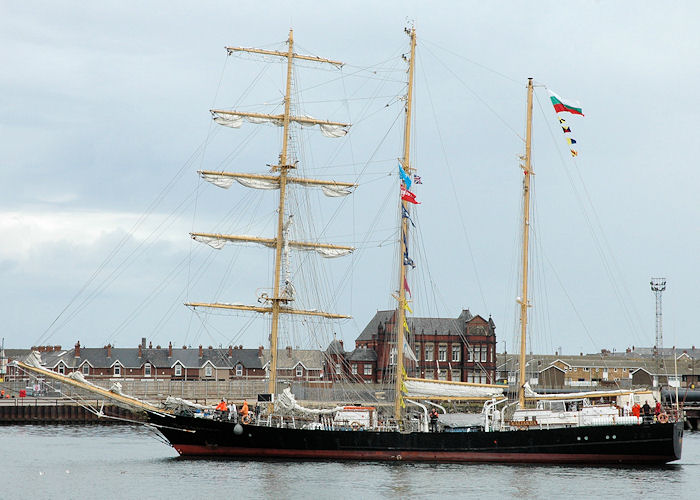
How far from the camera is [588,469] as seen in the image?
50219 mm

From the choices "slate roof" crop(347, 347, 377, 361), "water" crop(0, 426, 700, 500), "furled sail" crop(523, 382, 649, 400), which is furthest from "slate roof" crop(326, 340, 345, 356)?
"furled sail" crop(523, 382, 649, 400)

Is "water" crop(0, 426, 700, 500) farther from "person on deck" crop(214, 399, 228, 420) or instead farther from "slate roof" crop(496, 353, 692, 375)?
"slate roof" crop(496, 353, 692, 375)

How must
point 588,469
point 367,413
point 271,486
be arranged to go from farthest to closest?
point 367,413
point 588,469
point 271,486

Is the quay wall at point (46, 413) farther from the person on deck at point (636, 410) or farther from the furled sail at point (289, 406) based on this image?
the person on deck at point (636, 410)

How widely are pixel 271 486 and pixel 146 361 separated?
8238cm

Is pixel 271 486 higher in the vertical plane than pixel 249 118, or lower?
lower

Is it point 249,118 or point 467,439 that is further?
point 249,118

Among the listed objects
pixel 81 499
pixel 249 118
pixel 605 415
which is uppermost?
pixel 249 118

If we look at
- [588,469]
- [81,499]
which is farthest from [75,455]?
[588,469]

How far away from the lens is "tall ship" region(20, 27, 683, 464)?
51531 mm

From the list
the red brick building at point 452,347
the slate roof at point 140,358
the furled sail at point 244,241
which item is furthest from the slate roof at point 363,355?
the furled sail at point 244,241

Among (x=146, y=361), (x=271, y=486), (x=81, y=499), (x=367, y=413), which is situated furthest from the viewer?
(x=146, y=361)

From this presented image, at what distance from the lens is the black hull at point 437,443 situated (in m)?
51.2

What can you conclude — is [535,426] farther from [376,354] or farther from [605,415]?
[376,354]
